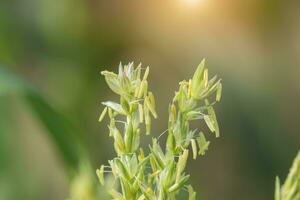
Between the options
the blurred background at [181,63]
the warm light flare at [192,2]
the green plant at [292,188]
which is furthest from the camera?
the warm light flare at [192,2]

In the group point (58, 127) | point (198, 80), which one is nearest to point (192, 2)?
point (58, 127)

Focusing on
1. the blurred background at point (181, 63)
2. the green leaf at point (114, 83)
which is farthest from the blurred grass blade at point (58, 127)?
the blurred background at point (181, 63)

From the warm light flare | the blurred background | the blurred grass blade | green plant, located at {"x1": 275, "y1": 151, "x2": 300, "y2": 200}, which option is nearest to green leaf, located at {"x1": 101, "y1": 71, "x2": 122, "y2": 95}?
green plant, located at {"x1": 275, "y1": 151, "x2": 300, "y2": 200}

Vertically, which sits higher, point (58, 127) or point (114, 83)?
point (58, 127)

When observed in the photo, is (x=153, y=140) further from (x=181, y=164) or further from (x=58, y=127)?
(x=58, y=127)

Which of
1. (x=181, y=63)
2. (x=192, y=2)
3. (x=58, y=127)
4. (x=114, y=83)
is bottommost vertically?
(x=114, y=83)

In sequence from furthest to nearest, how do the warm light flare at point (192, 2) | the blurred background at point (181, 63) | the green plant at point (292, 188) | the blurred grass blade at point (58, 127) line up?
1. the warm light flare at point (192, 2)
2. the blurred background at point (181, 63)
3. the blurred grass blade at point (58, 127)
4. the green plant at point (292, 188)

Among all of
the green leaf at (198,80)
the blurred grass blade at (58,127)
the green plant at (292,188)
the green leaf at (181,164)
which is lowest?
the green plant at (292,188)

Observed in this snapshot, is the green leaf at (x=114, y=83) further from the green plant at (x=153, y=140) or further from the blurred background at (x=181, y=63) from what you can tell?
the blurred background at (x=181, y=63)

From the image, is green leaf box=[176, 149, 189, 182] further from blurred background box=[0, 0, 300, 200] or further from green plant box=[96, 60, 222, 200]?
blurred background box=[0, 0, 300, 200]

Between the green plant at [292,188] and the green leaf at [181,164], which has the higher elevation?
the green leaf at [181,164]
